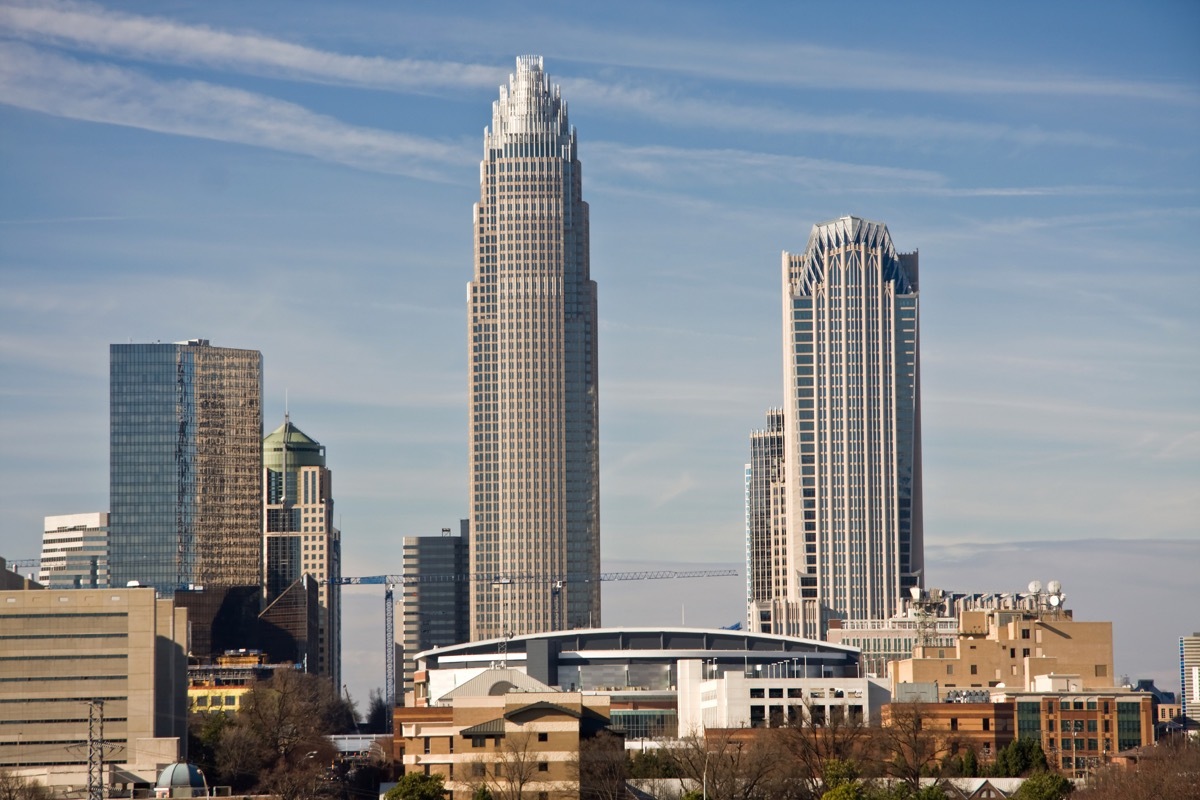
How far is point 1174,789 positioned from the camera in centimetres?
17962

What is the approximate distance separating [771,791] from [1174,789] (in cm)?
3530

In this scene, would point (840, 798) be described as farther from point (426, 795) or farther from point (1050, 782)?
point (426, 795)

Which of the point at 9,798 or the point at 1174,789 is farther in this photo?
the point at 9,798

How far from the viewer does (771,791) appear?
198 m

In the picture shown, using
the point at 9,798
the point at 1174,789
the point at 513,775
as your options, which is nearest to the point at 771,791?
the point at 513,775

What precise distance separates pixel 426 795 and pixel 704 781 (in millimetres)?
23556

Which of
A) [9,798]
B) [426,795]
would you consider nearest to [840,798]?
[426,795]

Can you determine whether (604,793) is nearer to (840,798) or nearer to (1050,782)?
(840,798)

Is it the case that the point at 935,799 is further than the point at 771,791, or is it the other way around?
the point at 771,791

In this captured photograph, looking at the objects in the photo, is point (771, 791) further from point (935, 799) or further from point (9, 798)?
point (9, 798)

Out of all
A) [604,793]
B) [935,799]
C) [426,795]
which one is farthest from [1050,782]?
[426,795]

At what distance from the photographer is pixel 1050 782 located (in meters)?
199

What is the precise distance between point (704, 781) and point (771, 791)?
7.89 meters

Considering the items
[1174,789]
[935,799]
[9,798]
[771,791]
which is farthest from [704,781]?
[9,798]
